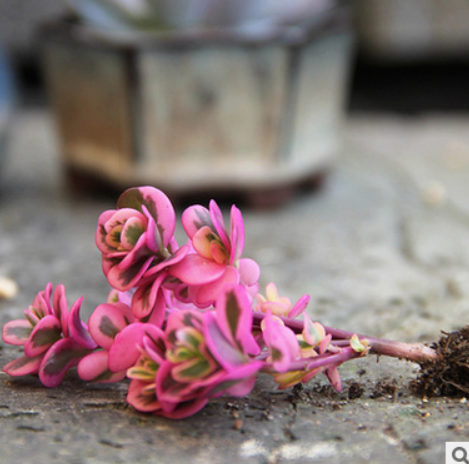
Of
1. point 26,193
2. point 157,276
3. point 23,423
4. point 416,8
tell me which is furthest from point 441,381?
point 416,8

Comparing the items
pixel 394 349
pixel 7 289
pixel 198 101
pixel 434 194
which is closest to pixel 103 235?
pixel 394 349

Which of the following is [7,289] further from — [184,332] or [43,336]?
[184,332]

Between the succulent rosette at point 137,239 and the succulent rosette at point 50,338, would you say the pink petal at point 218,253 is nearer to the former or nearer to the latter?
the succulent rosette at point 137,239

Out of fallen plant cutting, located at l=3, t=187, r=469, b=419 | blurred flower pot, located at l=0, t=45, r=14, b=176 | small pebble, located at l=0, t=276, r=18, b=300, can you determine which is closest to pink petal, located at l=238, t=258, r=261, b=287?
fallen plant cutting, located at l=3, t=187, r=469, b=419

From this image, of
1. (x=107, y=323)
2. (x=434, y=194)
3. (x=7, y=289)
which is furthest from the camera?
(x=434, y=194)

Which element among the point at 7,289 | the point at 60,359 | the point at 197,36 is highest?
the point at 197,36

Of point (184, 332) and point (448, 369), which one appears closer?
point (184, 332)

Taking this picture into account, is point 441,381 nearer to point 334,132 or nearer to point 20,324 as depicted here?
point 20,324
